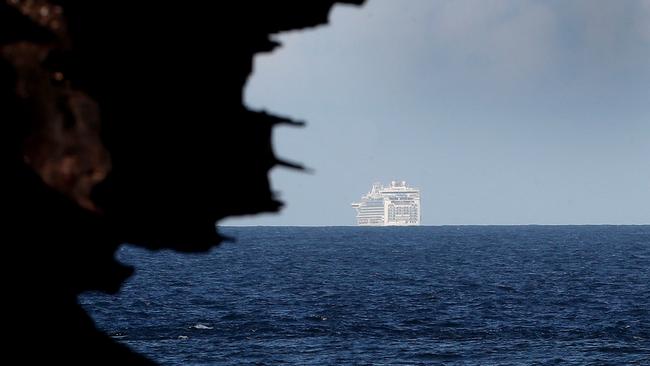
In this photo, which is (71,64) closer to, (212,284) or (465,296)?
(465,296)

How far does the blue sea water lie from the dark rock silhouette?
49.2 m

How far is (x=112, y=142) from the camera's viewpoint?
9.38 metres

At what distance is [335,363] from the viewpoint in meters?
59.4

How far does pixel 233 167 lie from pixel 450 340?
61.1 meters

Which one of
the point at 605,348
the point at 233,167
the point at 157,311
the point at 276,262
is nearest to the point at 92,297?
the point at 157,311

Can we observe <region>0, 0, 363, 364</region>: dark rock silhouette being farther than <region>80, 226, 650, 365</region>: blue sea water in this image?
No

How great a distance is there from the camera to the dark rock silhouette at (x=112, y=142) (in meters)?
9.06

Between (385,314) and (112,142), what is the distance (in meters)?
77.9

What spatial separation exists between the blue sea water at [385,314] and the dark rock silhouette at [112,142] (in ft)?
161

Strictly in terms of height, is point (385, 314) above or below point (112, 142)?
below

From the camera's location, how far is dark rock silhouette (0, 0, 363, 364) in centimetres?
906

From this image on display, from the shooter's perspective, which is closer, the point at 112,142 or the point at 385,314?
the point at 112,142

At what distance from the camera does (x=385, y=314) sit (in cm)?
8606

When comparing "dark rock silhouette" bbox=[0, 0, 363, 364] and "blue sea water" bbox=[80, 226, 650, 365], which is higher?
"dark rock silhouette" bbox=[0, 0, 363, 364]
